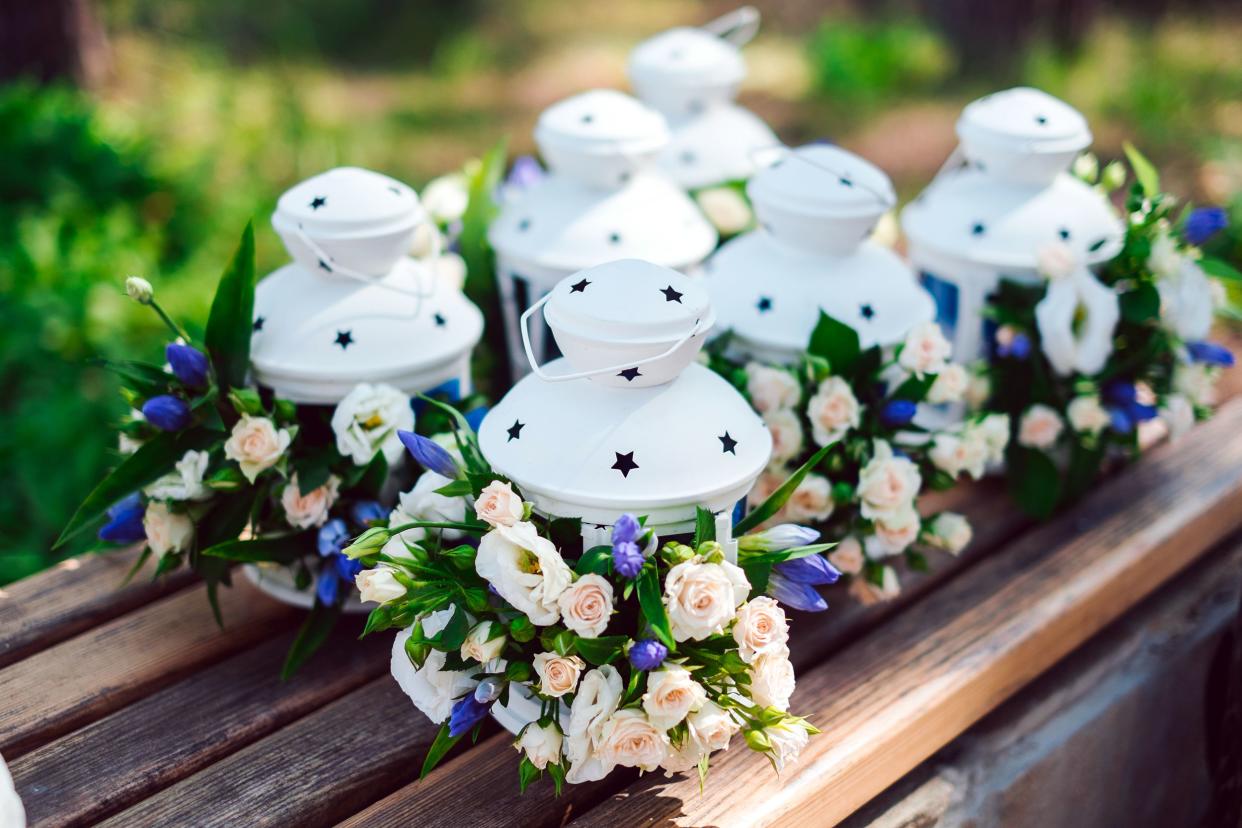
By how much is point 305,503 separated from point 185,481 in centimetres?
14

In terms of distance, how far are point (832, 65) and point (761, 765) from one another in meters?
4.47

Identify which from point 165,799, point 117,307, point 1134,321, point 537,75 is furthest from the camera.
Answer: point 537,75

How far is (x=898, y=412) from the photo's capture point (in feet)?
4.50

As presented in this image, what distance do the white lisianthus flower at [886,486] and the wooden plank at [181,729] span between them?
605 mm

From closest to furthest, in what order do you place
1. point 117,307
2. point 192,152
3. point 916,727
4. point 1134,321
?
point 916,727, point 1134,321, point 117,307, point 192,152

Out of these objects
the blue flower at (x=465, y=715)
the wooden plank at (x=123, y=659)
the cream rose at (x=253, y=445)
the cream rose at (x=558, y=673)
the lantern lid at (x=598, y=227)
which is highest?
A: the lantern lid at (x=598, y=227)

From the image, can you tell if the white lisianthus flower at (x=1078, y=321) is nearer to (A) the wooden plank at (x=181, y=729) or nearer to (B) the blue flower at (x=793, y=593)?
(B) the blue flower at (x=793, y=593)

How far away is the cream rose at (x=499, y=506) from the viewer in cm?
105

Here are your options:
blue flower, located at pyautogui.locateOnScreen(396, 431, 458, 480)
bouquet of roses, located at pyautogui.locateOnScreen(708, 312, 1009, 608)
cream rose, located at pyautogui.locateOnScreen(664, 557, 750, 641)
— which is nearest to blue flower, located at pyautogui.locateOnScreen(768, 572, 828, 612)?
cream rose, located at pyautogui.locateOnScreen(664, 557, 750, 641)

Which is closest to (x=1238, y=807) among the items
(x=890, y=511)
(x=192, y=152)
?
(x=890, y=511)

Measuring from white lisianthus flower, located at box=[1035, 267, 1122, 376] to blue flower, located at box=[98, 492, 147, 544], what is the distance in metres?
1.17

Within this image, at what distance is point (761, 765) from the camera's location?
1.21 metres

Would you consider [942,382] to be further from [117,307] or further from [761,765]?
[117,307]

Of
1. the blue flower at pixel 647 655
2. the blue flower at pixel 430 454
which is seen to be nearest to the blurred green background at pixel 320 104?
the blue flower at pixel 430 454
